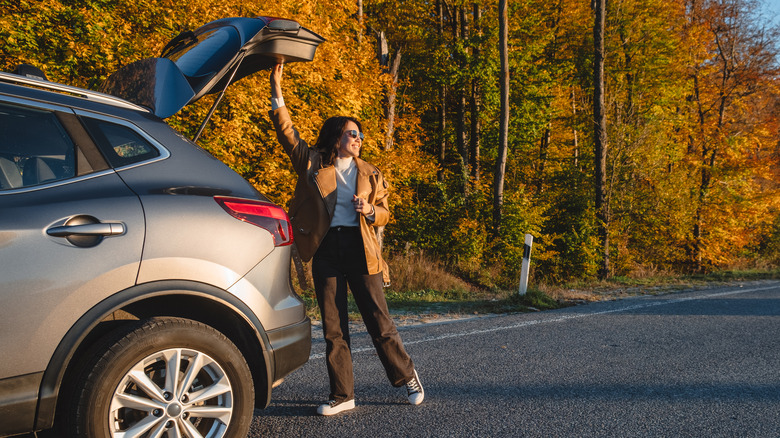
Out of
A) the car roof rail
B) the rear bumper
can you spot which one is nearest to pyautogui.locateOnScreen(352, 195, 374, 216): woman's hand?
the rear bumper

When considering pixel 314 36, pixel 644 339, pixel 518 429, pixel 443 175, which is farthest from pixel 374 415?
pixel 443 175

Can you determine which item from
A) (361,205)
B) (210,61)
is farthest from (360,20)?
(361,205)

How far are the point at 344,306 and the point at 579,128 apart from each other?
21227mm

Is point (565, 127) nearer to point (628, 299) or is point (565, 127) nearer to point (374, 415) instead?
point (628, 299)

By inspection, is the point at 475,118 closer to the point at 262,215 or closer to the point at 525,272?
the point at 525,272

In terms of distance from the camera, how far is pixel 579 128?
73.9ft

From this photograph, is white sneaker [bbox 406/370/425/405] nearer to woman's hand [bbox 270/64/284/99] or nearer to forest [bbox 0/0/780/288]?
woman's hand [bbox 270/64/284/99]

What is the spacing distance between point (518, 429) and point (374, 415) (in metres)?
0.86

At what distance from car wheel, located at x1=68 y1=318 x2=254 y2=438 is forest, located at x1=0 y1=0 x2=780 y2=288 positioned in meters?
12.1

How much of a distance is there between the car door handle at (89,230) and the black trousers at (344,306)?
138 centimetres

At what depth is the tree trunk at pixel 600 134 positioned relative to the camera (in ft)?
57.4

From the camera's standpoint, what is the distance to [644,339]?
533cm

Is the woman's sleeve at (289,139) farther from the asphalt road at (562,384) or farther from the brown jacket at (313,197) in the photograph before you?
the asphalt road at (562,384)

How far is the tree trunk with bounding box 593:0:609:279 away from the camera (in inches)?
688
